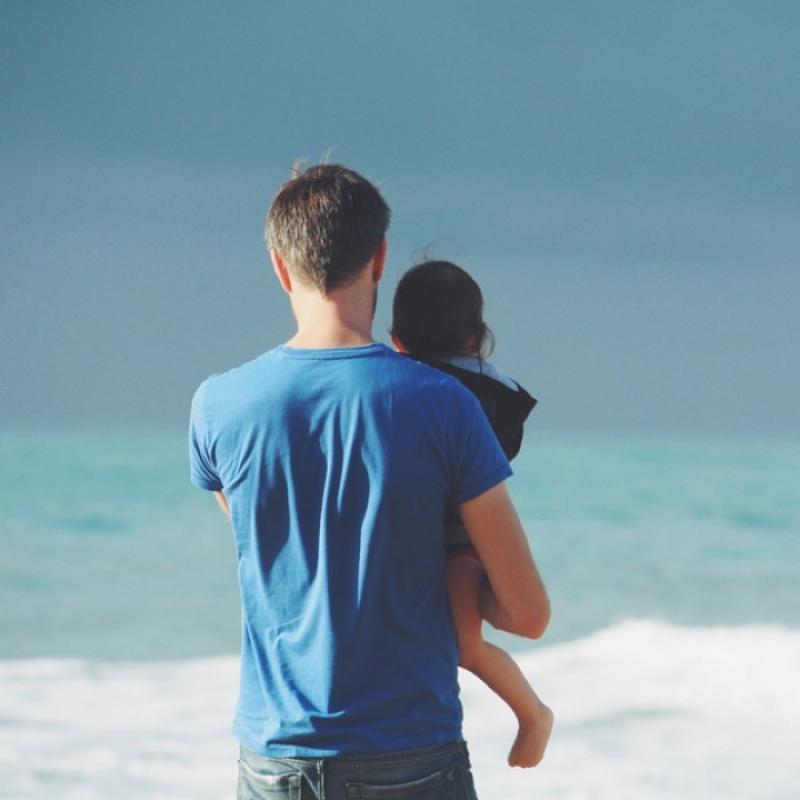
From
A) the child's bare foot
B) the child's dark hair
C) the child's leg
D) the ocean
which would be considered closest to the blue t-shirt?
the child's leg

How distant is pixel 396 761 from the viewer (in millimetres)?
1462

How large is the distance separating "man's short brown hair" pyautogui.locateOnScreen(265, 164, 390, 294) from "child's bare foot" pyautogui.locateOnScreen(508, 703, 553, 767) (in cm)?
71

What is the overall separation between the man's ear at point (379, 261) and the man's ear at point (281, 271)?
0.31 feet

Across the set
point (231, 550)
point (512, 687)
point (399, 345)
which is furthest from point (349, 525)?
point (231, 550)

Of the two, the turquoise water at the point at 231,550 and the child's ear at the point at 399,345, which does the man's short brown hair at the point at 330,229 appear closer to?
the child's ear at the point at 399,345

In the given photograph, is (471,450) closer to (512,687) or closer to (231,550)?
(512,687)

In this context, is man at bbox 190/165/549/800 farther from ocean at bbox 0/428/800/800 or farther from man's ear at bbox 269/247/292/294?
ocean at bbox 0/428/800/800

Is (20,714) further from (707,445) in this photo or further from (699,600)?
(707,445)

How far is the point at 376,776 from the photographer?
146 centimetres

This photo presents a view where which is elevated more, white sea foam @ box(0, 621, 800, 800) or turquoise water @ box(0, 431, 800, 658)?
white sea foam @ box(0, 621, 800, 800)

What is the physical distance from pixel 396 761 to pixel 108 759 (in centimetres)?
461

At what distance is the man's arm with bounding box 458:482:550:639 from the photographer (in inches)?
58.1

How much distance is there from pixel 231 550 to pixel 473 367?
13.8 meters

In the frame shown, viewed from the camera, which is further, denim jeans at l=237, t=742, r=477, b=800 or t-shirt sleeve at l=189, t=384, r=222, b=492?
t-shirt sleeve at l=189, t=384, r=222, b=492
